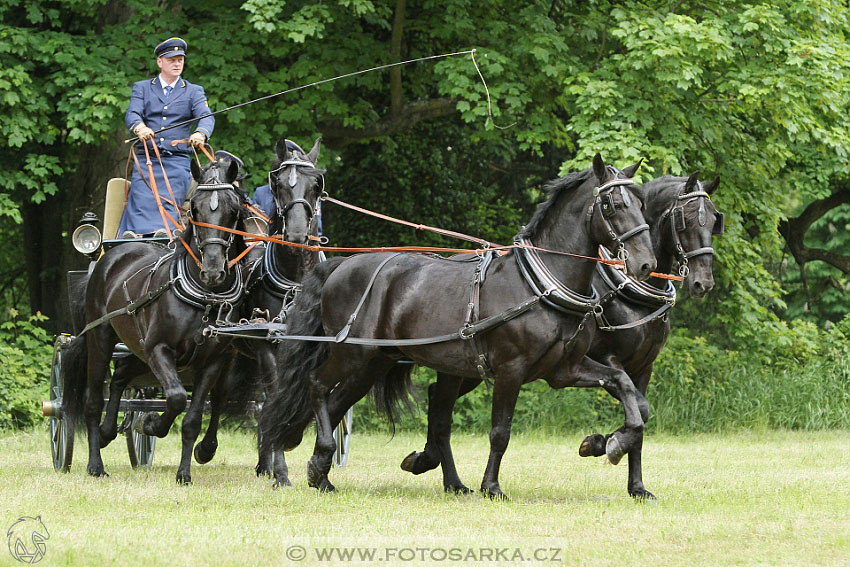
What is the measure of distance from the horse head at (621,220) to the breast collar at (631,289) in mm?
881

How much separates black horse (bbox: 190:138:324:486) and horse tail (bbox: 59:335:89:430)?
1189 mm

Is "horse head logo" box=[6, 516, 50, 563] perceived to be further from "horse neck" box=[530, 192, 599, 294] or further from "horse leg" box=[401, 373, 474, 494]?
"horse neck" box=[530, 192, 599, 294]

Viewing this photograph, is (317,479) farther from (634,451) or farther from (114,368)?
(114,368)

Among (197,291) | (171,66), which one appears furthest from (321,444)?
(171,66)

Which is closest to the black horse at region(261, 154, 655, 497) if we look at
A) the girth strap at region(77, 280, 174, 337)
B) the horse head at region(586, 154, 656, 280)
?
the horse head at region(586, 154, 656, 280)

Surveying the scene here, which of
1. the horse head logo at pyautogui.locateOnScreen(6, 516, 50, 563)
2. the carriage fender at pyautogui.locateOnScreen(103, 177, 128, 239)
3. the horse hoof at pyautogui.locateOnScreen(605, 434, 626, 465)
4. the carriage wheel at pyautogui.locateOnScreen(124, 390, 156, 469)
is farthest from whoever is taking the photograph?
the carriage wheel at pyautogui.locateOnScreen(124, 390, 156, 469)

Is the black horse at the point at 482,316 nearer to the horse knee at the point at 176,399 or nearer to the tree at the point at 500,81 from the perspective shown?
the horse knee at the point at 176,399

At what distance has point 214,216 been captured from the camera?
7.79m

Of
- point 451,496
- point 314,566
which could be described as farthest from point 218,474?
point 314,566

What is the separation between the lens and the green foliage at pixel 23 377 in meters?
13.1

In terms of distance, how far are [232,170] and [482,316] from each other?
85.6 inches

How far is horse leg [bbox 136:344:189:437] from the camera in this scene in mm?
7812

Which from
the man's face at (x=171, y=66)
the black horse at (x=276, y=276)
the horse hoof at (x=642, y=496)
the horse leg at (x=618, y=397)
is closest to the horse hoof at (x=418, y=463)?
the black horse at (x=276, y=276)

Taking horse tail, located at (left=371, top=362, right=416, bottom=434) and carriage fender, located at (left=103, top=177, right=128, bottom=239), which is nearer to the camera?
horse tail, located at (left=371, top=362, right=416, bottom=434)
